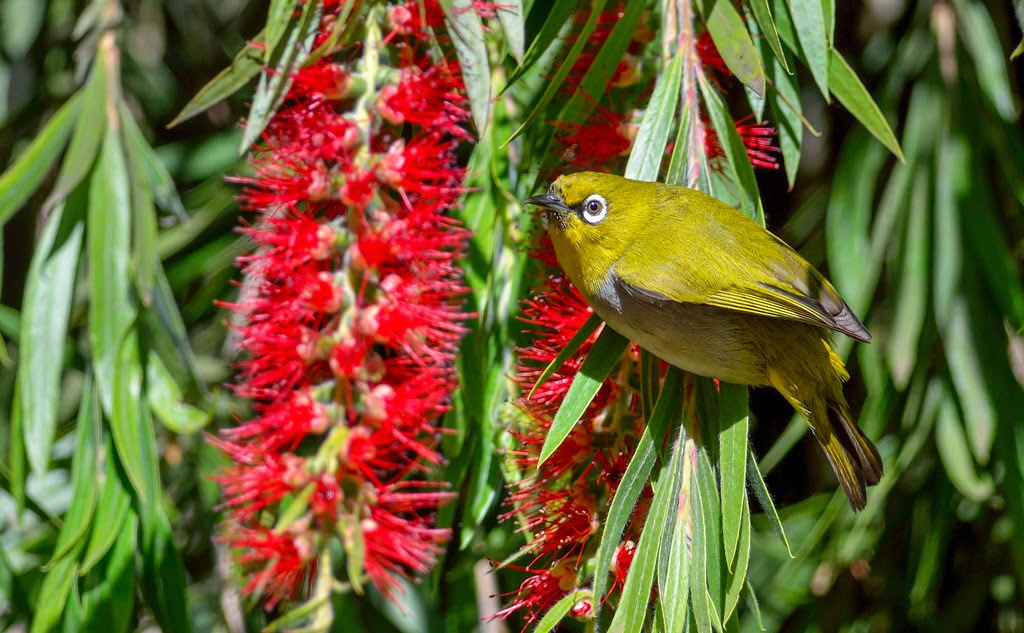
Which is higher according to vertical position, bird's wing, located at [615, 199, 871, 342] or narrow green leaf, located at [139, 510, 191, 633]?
bird's wing, located at [615, 199, 871, 342]

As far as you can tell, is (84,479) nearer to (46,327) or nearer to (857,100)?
(46,327)

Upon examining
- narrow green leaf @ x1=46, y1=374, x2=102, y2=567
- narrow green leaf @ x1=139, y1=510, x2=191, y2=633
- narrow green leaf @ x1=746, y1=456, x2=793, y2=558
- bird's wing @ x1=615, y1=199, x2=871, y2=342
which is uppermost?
bird's wing @ x1=615, y1=199, x2=871, y2=342

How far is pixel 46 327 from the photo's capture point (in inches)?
92.3

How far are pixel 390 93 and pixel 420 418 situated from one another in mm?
638

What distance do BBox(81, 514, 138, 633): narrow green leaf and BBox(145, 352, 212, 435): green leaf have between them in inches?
8.6

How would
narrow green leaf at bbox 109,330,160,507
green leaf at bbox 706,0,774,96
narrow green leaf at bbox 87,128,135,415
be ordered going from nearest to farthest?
green leaf at bbox 706,0,774,96 → narrow green leaf at bbox 109,330,160,507 → narrow green leaf at bbox 87,128,135,415

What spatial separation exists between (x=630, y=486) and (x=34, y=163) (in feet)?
4.74

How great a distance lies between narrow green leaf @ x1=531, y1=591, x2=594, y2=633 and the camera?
69.6 inches

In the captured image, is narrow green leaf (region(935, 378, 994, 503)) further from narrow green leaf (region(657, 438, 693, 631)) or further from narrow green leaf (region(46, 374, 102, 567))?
narrow green leaf (region(46, 374, 102, 567))

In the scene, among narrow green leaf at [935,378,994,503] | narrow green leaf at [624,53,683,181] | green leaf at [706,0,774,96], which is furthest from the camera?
narrow green leaf at [935,378,994,503]

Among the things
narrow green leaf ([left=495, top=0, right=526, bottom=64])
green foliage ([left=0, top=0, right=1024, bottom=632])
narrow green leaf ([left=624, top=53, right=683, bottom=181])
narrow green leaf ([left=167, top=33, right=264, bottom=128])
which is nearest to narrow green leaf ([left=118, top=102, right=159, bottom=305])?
green foliage ([left=0, top=0, right=1024, bottom=632])

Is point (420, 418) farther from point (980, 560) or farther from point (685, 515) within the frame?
point (980, 560)

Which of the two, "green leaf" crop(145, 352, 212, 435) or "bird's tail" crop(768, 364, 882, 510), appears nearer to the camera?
"bird's tail" crop(768, 364, 882, 510)

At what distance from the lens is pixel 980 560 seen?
3281 mm
